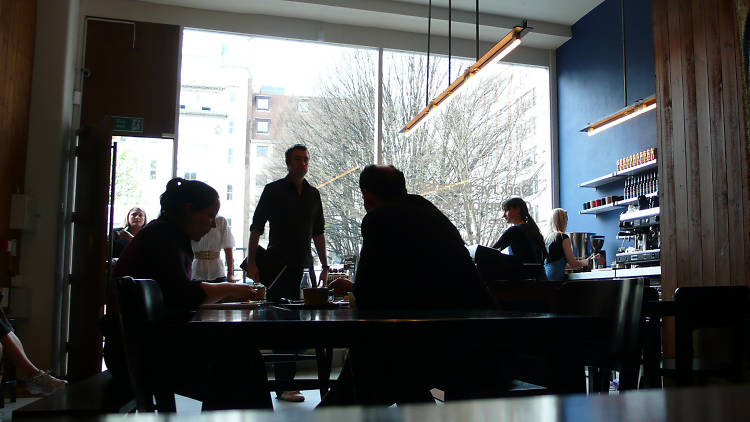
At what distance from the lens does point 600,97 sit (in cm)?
767

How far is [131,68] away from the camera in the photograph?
655cm

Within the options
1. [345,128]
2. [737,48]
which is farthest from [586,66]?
[737,48]

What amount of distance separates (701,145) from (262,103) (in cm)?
505

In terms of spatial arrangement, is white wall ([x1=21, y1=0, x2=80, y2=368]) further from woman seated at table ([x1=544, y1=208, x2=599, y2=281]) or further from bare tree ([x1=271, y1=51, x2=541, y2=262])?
woman seated at table ([x1=544, y1=208, x2=599, y2=281])

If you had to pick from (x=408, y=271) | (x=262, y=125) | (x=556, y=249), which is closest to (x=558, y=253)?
(x=556, y=249)

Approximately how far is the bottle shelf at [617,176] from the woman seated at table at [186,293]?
5112 mm

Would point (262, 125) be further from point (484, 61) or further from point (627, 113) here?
point (627, 113)

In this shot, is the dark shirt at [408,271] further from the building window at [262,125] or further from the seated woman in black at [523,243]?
the building window at [262,125]

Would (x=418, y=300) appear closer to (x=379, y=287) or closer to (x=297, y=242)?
(x=379, y=287)

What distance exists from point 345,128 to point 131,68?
2.50 m

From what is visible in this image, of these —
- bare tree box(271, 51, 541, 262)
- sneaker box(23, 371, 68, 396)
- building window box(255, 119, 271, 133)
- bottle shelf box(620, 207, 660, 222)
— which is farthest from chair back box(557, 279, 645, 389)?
building window box(255, 119, 271, 133)

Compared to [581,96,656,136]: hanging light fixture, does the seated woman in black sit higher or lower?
lower

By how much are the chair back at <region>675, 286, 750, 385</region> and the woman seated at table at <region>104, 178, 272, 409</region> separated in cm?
167

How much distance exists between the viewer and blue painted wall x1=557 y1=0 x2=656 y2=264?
6953mm
